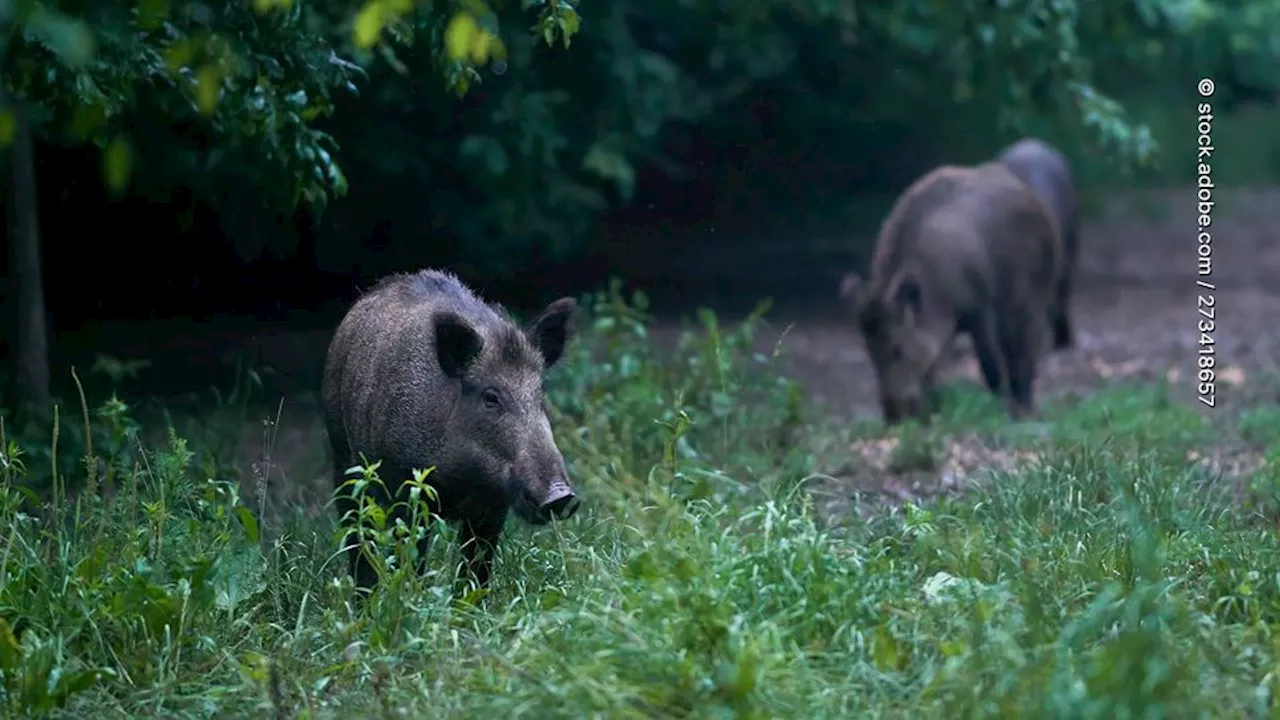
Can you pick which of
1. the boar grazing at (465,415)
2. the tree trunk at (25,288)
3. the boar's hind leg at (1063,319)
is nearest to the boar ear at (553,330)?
the boar grazing at (465,415)

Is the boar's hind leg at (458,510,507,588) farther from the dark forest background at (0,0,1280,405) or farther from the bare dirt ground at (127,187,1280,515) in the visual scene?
the dark forest background at (0,0,1280,405)

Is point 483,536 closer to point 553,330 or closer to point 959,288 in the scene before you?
point 553,330

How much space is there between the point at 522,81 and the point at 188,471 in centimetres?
435

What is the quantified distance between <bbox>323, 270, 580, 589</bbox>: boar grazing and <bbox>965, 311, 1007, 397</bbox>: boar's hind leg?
5472 millimetres

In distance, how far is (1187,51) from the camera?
18156 millimetres

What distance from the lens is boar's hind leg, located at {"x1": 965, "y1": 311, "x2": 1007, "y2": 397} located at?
36.2ft

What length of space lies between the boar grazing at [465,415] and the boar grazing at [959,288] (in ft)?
16.6

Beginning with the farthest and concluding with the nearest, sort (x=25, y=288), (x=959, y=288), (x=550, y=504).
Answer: (x=959, y=288), (x=25, y=288), (x=550, y=504)

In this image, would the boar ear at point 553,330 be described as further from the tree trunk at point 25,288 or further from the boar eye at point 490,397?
the tree trunk at point 25,288

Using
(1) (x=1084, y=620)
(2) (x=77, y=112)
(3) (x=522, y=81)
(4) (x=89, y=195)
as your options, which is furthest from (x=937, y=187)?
(2) (x=77, y=112)

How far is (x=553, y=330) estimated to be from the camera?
20.0 ft

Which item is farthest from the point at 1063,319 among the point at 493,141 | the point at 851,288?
the point at 493,141

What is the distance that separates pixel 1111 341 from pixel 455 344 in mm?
8813

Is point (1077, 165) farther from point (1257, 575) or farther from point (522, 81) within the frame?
point (1257, 575)
